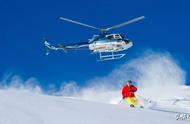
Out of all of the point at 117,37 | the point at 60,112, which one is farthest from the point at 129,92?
the point at 117,37

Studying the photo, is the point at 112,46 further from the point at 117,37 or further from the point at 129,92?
the point at 129,92

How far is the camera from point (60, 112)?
1320cm

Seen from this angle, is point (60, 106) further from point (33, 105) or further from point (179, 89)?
point (179, 89)

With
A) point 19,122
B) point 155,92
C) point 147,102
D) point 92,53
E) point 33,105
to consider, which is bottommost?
point 19,122

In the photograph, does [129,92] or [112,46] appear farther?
[112,46]

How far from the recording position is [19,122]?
11.3 m

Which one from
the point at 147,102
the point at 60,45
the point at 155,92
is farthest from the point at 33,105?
the point at 60,45

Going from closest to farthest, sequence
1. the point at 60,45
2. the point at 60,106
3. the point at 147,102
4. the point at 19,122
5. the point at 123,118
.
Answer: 1. the point at 19,122
2. the point at 123,118
3. the point at 60,106
4. the point at 147,102
5. the point at 60,45

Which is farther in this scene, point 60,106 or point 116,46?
point 116,46

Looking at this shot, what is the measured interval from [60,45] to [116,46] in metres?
6.91

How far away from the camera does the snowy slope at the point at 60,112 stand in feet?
39.2

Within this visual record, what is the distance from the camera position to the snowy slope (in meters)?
12.0

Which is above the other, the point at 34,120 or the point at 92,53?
the point at 92,53

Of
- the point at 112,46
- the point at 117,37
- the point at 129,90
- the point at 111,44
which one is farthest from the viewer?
the point at 117,37
